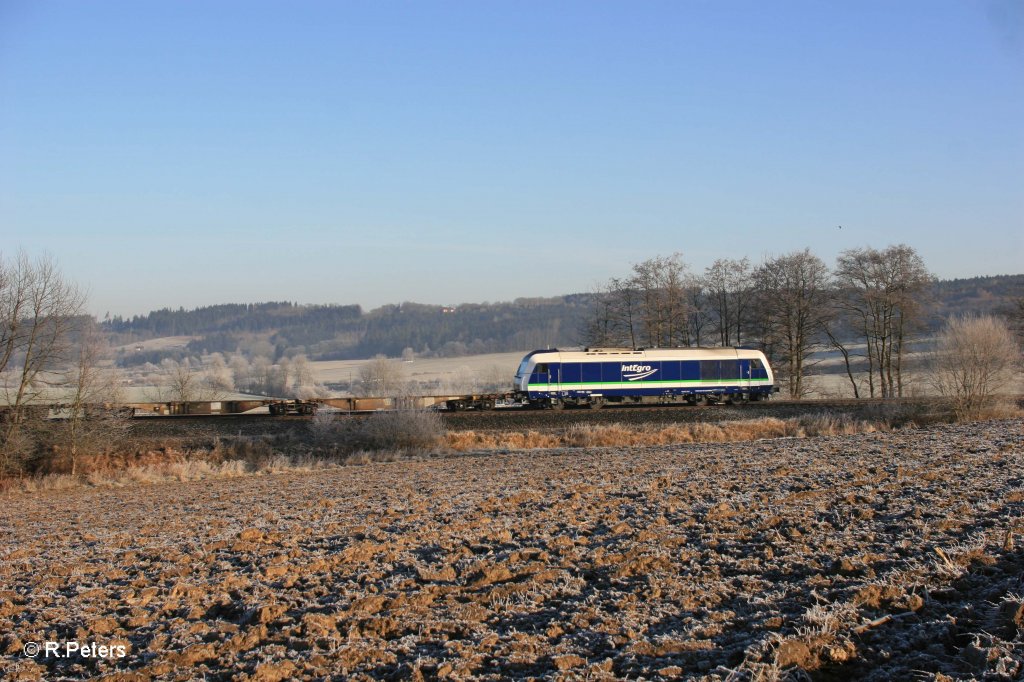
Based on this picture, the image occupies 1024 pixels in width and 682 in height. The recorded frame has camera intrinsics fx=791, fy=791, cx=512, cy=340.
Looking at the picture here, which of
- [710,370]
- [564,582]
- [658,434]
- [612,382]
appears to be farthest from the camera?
[710,370]

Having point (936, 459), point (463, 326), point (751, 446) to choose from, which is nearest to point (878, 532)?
point (936, 459)

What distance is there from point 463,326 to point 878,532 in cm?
18923

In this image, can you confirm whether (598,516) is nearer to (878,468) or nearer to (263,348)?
(878,468)

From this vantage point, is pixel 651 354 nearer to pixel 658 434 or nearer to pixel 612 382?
pixel 612 382

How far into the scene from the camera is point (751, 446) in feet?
82.6

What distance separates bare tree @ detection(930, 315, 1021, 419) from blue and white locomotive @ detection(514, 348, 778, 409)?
1060 cm

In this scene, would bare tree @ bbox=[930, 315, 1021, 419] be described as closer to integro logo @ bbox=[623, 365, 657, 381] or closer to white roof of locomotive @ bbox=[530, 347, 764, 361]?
white roof of locomotive @ bbox=[530, 347, 764, 361]

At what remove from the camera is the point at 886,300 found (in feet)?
171

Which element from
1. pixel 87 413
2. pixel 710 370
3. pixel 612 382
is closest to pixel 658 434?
pixel 612 382

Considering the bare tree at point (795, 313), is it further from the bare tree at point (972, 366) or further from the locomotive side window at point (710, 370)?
the bare tree at point (972, 366)

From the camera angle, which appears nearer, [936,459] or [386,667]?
[386,667]

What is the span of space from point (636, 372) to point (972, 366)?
16471mm

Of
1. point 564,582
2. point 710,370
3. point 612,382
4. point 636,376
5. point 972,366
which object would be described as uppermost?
point 972,366

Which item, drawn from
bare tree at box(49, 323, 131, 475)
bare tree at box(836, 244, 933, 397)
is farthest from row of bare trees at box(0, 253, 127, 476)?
bare tree at box(836, 244, 933, 397)
